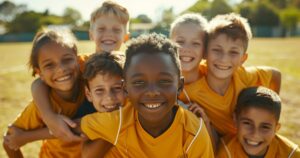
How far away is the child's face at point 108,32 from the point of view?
3734 millimetres

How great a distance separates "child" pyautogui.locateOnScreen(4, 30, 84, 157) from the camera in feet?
9.70

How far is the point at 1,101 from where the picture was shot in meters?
8.12

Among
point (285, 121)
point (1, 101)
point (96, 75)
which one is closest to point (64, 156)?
point (96, 75)

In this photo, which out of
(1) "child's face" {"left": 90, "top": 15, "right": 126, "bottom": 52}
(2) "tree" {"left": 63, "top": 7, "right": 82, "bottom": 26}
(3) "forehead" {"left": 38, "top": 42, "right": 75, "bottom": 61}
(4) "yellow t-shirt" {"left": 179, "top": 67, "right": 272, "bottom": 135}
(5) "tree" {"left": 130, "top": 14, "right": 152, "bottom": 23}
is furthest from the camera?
(2) "tree" {"left": 63, "top": 7, "right": 82, "bottom": 26}

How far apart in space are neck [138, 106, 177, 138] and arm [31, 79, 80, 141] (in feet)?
1.90

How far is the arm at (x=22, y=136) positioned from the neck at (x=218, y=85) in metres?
1.48

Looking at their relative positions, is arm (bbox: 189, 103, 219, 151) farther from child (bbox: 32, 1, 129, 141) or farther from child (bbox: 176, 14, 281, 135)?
child (bbox: 32, 1, 129, 141)

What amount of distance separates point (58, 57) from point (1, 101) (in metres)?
5.84

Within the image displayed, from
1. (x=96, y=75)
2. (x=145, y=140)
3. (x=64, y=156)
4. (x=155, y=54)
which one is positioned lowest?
(x=64, y=156)

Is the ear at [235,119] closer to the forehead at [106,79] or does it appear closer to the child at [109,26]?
the forehead at [106,79]

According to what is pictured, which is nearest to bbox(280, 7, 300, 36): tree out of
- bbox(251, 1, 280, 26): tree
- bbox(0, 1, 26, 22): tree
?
bbox(251, 1, 280, 26): tree

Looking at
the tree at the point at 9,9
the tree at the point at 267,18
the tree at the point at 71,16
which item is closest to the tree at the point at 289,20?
the tree at the point at 267,18

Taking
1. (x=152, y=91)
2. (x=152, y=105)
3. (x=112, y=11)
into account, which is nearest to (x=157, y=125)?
(x=152, y=105)

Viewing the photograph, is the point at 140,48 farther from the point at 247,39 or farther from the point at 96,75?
the point at 247,39
